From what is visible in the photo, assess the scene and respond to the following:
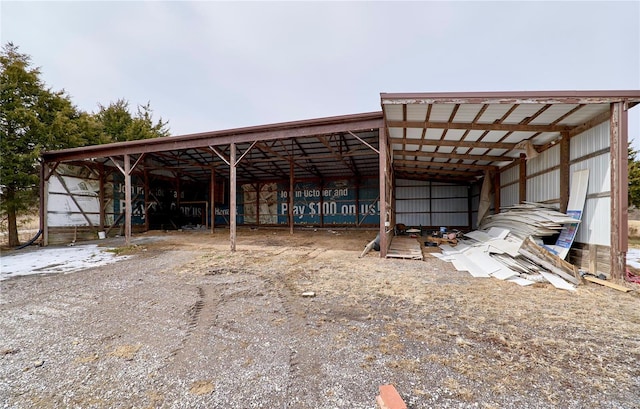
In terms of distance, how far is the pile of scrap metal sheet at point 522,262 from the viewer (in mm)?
4816

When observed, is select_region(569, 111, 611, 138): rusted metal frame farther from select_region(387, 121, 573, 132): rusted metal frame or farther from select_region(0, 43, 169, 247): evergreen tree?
select_region(0, 43, 169, 247): evergreen tree

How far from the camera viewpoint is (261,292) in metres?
4.38

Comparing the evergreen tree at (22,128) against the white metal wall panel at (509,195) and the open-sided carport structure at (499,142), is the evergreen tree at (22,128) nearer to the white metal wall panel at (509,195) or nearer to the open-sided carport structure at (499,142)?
the open-sided carport structure at (499,142)

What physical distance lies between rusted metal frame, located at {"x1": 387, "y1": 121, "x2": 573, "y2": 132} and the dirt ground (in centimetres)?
396

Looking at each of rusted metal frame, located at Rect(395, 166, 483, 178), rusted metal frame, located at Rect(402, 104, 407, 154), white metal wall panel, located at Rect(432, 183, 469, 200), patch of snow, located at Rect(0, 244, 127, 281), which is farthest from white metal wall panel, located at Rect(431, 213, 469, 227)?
patch of snow, located at Rect(0, 244, 127, 281)

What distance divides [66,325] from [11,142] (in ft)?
40.1

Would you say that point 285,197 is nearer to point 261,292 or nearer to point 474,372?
point 261,292

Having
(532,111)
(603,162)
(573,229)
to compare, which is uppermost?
(532,111)

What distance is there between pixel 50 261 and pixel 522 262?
12.5 meters

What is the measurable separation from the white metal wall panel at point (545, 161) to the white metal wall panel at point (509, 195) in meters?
1.22

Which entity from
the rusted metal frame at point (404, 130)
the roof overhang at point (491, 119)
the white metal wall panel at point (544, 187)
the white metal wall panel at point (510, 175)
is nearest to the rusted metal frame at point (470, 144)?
the roof overhang at point (491, 119)

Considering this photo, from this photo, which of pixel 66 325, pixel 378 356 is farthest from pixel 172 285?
pixel 378 356

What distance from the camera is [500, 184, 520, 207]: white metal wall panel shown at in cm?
929

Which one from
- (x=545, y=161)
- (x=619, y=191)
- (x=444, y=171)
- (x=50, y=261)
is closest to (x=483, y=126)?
(x=545, y=161)
